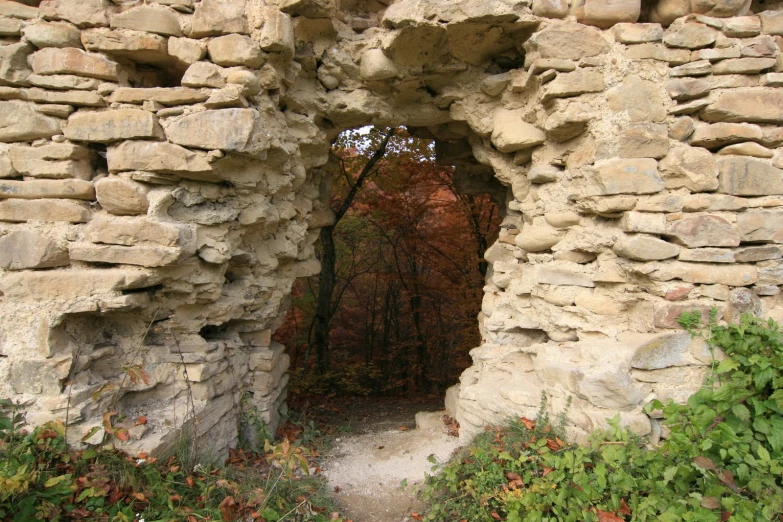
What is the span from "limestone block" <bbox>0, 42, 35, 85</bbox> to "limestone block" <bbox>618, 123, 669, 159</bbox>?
12.6 ft

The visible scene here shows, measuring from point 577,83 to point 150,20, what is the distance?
287 cm

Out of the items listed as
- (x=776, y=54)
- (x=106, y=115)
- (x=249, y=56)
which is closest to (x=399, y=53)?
(x=249, y=56)

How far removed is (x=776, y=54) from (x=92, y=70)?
14.2 ft

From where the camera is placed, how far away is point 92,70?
9.23 feet

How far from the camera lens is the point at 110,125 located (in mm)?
2797

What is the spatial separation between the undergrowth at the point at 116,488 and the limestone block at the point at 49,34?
222cm

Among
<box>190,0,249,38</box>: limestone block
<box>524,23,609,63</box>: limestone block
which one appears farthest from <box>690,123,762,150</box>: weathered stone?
<box>190,0,249,38</box>: limestone block

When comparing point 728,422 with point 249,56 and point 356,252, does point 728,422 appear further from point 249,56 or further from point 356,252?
point 356,252

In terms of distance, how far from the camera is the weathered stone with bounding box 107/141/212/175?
282cm

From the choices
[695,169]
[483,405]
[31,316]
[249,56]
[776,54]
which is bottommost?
[483,405]

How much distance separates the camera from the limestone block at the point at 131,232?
2766 millimetres

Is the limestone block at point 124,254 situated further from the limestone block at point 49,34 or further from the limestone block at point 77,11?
the limestone block at point 77,11

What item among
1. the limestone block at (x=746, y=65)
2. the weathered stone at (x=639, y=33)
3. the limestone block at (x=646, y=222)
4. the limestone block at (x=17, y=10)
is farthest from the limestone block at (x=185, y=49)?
the limestone block at (x=746, y=65)

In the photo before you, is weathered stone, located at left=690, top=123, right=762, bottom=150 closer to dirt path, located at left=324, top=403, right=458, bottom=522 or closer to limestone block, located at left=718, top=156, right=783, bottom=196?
limestone block, located at left=718, top=156, right=783, bottom=196
